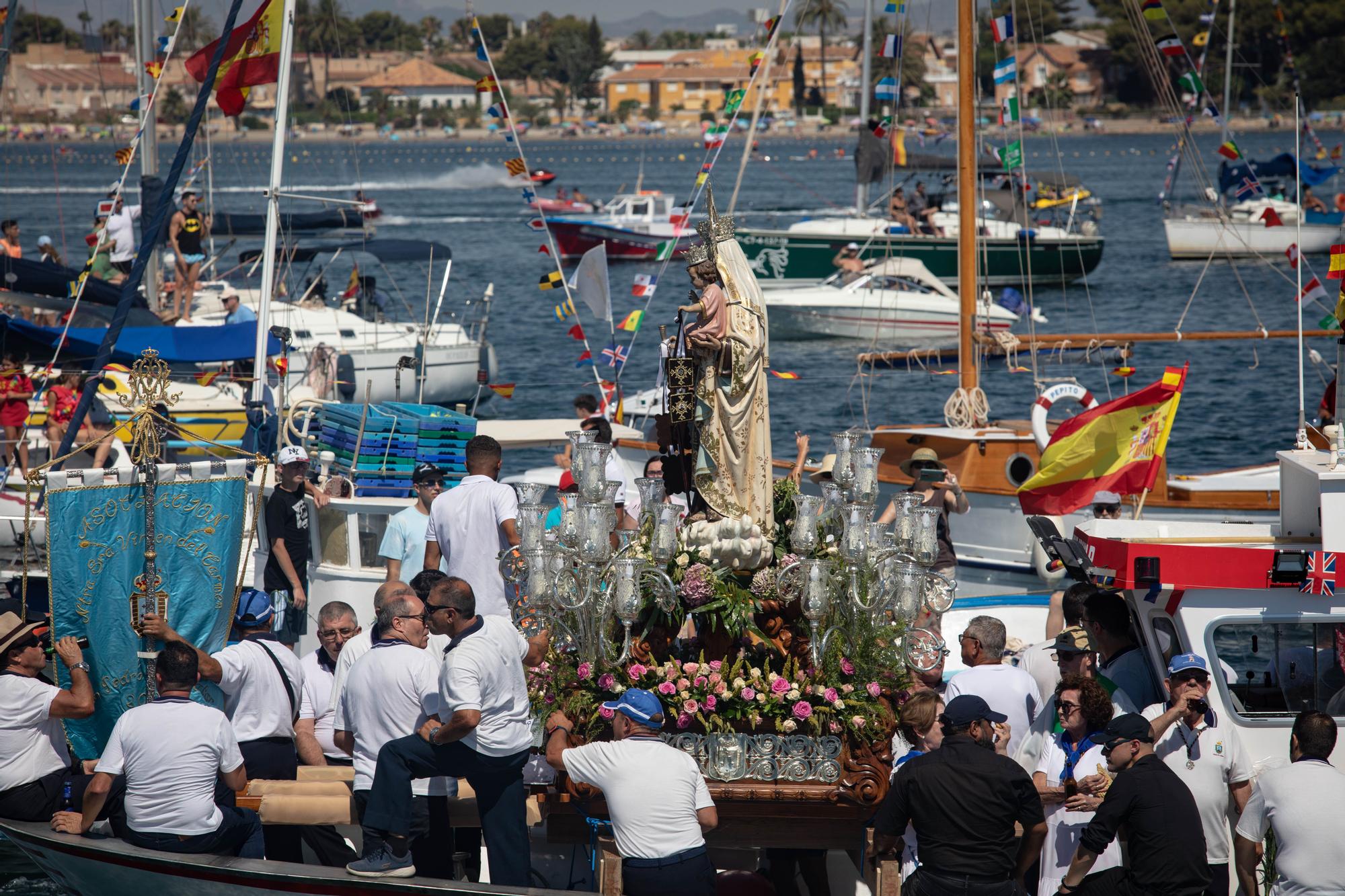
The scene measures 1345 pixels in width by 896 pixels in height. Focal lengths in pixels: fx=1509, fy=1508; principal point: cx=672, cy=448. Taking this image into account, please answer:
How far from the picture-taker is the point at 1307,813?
6465 millimetres

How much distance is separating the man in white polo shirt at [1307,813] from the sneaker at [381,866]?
4.02 m

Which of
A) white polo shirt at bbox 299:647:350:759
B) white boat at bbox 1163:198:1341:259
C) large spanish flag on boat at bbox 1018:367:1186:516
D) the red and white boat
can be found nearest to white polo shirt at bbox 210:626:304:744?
white polo shirt at bbox 299:647:350:759

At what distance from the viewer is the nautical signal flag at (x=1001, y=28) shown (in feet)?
60.9

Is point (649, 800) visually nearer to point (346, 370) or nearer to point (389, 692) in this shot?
point (389, 692)

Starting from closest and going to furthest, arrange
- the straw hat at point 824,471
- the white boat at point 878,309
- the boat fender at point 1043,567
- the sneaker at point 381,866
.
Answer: the sneaker at point 381,866 < the straw hat at point 824,471 < the boat fender at point 1043,567 < the white boat at point 878,309

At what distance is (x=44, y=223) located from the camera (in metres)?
71.8

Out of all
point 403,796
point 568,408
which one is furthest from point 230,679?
point 568,408

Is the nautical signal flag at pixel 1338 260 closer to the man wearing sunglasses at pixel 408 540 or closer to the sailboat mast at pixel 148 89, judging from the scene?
the man wearing sunglasses at pixel 408 540

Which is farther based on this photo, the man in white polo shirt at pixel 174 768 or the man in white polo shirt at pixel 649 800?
the man in white polo shirt at pixel 174 768

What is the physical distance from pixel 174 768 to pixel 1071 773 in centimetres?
425

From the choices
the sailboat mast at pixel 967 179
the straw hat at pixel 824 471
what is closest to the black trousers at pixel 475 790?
the straw hat at pixel 824 471

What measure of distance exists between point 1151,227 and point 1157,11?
55884 mm

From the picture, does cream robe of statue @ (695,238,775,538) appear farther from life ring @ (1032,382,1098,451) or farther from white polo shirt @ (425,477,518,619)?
life ring @ (1032,382,1098,451)

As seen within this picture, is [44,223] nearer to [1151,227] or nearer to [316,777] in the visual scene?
[1151,227]
